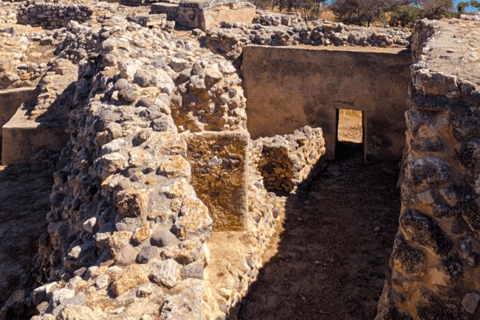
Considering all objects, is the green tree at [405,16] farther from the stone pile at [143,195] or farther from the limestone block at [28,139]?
the limestone block at [28,139]

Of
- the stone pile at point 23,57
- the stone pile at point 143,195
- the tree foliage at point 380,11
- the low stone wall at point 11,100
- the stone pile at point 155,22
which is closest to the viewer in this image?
the stone pile at point 143,195

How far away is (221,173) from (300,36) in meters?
5.98

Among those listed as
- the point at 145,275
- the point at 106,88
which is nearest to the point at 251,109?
the point at 106,88

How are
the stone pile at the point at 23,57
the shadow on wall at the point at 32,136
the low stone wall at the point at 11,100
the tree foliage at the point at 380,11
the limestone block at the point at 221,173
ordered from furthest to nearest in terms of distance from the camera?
1. the tree foliage at the point at 380,11
2. the stone pile at the point at 23,57
3. the low stone wall at the point at 11,100
4. the shadow on wall at the point at 32,136
5. the limestone block at the point at 221,173

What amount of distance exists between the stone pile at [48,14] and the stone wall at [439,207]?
1383cm

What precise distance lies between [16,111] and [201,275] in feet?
26.1

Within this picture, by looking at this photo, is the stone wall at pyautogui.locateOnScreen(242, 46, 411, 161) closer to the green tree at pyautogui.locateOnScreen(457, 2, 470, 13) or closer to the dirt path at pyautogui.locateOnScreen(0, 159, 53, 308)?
the dirt path at pyautogui.locateOnScreen(0, 159, 53, 308)

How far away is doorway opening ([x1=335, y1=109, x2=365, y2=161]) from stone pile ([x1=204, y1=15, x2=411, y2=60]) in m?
1.51

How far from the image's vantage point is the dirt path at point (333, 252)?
233 inches

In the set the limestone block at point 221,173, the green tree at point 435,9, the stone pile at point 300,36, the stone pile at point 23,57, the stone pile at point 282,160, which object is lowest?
the stone pile at point 282,160

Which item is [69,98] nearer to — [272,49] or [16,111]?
[16,111]

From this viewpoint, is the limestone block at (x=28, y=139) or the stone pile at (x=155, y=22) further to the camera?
the stone pile at (x=155, y=22)

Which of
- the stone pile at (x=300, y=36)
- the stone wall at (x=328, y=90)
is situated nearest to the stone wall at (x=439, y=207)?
the stone wall at (x=328, y=90)

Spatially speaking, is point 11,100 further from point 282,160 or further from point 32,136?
point 282,160
